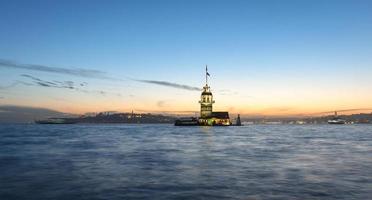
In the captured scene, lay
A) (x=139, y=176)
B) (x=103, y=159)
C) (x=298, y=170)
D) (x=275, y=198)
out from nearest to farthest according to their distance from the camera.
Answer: (x=275, y=198) < (x=139, y=176) < (x=298, y=170) < (x=103, y=159)

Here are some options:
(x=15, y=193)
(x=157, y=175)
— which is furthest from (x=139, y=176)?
(x=15, y=193)

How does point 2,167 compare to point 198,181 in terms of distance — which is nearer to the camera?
point 198,181

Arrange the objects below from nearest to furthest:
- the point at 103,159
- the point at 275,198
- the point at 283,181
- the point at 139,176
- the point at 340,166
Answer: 1. the point at 275,198
2. the point at 283,181
3. the point at 139,176
4. the point at 340,166
5. the point at 103,159

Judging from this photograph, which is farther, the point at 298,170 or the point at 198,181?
the point at 298,170

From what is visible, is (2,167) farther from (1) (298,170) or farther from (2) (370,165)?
(2) (370,165)

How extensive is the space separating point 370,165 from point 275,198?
20.0 meters

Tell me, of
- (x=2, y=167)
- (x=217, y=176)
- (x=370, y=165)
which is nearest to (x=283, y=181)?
(x=217, y=176)

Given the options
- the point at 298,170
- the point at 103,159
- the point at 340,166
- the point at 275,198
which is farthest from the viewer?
the point at 103,159

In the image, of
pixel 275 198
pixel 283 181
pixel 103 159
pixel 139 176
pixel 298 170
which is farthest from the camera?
pixel 103 159

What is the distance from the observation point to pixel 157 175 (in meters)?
31.1

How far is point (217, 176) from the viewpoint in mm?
30719

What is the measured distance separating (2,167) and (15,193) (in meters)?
13.9

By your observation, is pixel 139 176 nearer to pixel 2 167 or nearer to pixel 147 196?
pixel 147 196

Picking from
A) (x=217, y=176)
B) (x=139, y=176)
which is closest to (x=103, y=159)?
(x=139, y=176)
